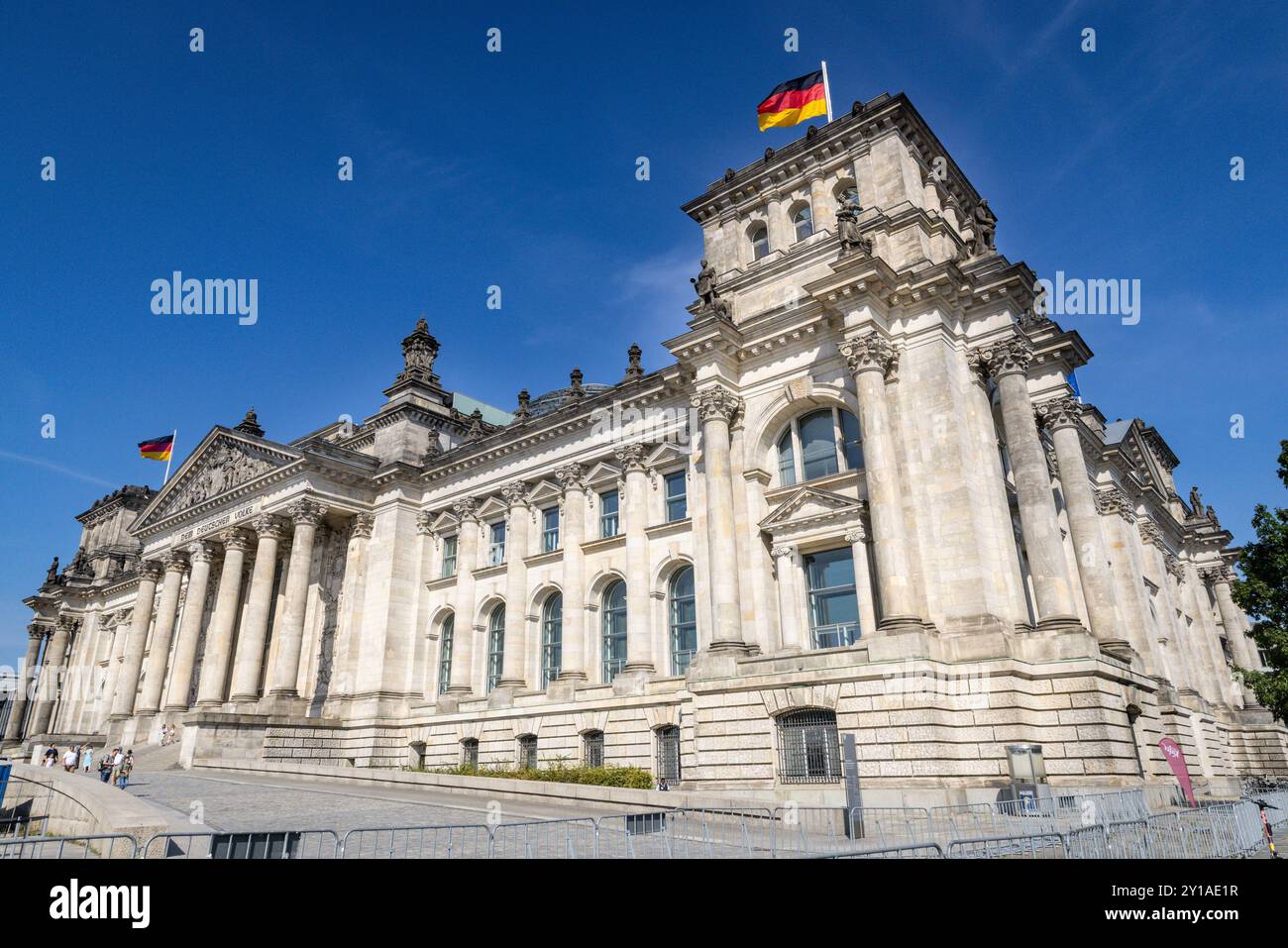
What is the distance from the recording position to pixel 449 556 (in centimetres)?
4134

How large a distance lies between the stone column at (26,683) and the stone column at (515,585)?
52134 mm

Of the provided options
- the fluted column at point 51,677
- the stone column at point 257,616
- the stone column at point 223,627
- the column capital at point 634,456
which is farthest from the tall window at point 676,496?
the fluted column at point 51,677

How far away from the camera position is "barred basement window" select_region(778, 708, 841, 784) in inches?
871

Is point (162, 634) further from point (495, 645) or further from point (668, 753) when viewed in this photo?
point (668, 753)

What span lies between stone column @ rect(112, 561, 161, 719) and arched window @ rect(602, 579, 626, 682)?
100 ft

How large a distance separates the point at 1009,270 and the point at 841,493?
8.50 metres

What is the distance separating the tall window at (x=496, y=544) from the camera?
129ft

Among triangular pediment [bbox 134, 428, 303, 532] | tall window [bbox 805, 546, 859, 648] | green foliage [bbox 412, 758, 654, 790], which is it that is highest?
triangular pediment [bbox 134, 428, 303, 532]

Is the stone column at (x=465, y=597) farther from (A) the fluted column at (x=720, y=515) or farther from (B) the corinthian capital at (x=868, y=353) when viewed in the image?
(B) the corinthian capital at (x=868, y=353)

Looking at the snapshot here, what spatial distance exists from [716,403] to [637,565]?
7562 mm

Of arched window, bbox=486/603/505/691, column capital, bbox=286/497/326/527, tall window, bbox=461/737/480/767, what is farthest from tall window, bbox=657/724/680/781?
column capital, bbox=286/497/326/527

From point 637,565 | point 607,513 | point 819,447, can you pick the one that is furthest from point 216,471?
point 819,447

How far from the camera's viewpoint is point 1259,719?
148 ft

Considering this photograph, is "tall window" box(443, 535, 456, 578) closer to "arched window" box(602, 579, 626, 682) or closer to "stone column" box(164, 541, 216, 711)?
"arched window" box(602, 579, 626, 682)
